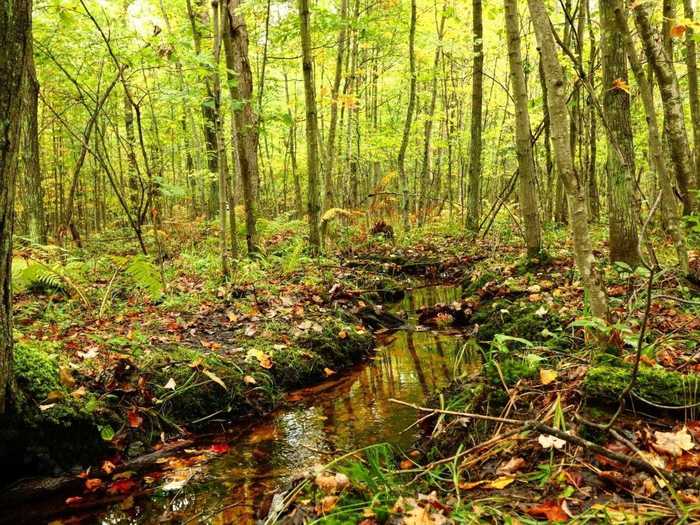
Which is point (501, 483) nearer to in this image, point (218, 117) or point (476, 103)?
point (218, 117)

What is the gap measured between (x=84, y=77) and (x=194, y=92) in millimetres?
3449

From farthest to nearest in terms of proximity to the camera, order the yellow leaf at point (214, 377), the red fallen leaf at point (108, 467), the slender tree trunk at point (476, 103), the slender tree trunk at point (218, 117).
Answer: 1. the slender tree trunk at point (476, 103)
2. the slender tree trunk at point (218, 117)
3. the yellow leaf at point (214, 377)
4. the red fallen leaf at point (108, 467)

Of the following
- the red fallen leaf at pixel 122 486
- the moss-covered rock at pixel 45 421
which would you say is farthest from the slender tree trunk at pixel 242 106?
the red fallen leaf at pixel 122 486

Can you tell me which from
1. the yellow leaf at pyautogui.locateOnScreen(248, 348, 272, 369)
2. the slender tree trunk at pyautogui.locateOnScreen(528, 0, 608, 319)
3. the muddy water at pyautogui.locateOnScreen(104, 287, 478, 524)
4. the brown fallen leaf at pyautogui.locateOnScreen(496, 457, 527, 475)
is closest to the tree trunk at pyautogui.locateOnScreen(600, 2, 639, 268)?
the muddy water at pyautogui.locateOnScreen(104, 287, 478, 524)

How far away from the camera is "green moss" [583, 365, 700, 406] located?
8.41ft

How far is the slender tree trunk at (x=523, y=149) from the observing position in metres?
7.32

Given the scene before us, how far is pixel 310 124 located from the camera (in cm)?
906

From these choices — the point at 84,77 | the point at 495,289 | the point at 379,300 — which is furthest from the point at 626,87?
the point at 84,77

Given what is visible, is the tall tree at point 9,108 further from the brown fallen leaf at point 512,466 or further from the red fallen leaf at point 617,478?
the red fallen leaf at point 617,478

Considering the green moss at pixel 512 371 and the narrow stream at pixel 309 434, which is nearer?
the narrow stream at pixel 309 434

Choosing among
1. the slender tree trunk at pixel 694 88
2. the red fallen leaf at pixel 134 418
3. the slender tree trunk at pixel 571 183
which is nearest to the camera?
the slender tree trunk at pixel 571 183

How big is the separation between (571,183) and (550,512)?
6.35 ft

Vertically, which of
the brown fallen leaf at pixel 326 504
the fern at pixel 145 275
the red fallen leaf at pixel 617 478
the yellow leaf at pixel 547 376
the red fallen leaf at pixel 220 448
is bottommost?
the red fallen leaf at pixel 220 448

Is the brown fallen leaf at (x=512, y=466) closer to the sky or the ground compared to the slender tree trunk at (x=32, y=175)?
closer to the ground
